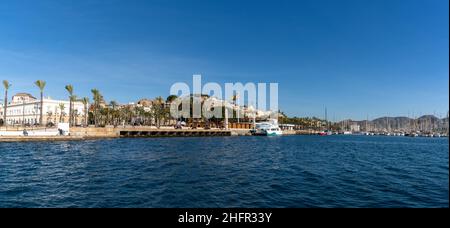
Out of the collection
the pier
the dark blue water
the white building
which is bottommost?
the dark blue water

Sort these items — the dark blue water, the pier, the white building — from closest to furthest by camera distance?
1. the dark blue water
2. the pier
3. the white building

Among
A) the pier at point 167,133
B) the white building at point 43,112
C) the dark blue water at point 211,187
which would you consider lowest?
the dark blue water at point 211,187

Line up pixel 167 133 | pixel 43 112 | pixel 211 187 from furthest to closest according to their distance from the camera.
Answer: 1. pixel 43 112
2. pixel 167 133
3. pixel 211 187

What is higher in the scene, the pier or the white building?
the white building

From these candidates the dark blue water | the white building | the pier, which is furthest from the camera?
the white building

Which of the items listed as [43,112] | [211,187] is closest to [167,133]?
[43,112]

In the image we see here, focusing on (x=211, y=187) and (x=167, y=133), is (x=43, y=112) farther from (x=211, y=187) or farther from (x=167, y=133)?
(x=211, y=187)

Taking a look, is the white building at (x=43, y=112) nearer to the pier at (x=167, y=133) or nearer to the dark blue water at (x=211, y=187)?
the pier at (x=167, y=133)

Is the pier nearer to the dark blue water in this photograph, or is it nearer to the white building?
the white building

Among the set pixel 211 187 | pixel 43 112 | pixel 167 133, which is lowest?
pixel 211 187

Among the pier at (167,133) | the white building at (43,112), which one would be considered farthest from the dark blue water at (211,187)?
the white building at (43,112)

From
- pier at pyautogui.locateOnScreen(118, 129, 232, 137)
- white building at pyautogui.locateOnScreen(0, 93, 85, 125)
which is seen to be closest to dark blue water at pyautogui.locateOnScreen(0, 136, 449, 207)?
pier at pyautogui.locateOnScreen(118, 129, 232, 137)
